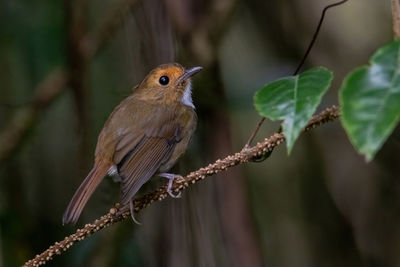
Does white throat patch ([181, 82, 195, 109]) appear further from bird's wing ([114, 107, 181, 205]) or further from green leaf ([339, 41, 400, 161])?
green leaf ([339, 41, 400, 161])

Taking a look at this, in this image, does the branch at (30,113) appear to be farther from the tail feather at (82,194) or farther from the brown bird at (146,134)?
the tail feather at (82,194)

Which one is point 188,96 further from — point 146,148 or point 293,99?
point 293,99

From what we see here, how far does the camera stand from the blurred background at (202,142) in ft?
11.0

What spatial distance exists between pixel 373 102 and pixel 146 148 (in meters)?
1.75

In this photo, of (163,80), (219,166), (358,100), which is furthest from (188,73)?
(358,100)

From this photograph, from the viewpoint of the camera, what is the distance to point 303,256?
4.04m

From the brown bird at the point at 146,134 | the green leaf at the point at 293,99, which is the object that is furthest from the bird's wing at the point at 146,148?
the green leaf at the point at 293,99

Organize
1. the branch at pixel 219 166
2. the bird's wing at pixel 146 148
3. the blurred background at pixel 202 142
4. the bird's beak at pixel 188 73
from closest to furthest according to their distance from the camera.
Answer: the branch at pixel 219 166, the bird's wing at pixel 146 148, the bird's beak at pixel 188 73, the blurred background at pixel 202 142

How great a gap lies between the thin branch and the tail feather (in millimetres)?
778

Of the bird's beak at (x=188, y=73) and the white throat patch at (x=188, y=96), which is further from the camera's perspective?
the white throat patch at (x=188, y=96)

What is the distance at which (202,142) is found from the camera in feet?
11.5

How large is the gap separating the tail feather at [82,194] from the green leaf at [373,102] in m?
1.38

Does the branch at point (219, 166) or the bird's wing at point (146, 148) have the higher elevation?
the bird's wing at point (146, 148)

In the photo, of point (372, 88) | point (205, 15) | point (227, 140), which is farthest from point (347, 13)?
point (372, 88)
